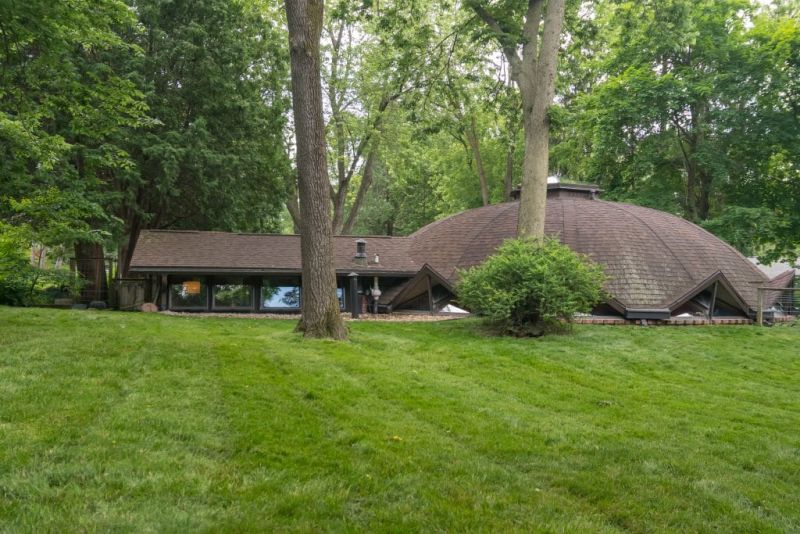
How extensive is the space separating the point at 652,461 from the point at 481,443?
1.51 metres

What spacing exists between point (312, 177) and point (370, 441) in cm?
778

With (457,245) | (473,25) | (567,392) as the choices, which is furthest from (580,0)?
(567,392)

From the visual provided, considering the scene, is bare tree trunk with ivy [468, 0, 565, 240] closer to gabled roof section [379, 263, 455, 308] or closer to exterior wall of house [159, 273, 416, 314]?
gabled roof section [379, 263, 455, 308]

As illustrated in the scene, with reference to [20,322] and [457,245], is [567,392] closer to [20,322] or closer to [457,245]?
[20,322]

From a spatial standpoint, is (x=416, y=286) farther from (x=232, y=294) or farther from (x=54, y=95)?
(x=54, y=95)

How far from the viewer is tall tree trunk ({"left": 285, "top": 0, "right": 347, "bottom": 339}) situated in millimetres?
11719

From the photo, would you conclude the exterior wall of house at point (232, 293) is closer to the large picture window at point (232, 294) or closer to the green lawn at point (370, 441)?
the large picture window at point (232, 294)

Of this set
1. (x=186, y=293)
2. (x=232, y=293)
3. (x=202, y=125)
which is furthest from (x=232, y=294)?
(x=202, y=125)

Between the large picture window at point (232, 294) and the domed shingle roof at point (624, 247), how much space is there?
6626 mm

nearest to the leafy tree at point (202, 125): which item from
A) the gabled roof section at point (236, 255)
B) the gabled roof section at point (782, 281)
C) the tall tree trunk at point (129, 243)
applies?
the tall tree trunk at point (129, 243)

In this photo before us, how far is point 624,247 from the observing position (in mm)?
19047

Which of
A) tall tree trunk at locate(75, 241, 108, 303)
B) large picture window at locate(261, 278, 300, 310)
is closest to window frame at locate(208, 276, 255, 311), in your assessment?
large picture window at locate(261, 278, 300, 310)

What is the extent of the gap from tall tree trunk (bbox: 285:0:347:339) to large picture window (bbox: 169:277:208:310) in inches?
355

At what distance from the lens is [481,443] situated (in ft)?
17.6
